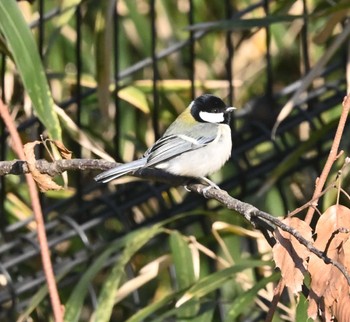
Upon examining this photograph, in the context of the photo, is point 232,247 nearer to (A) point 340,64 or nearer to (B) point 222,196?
(A) point 340,64

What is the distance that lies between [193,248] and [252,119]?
111 cm

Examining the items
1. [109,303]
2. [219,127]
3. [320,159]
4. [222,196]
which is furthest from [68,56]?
[222,196]

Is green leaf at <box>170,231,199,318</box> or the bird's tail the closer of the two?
the bird's tail

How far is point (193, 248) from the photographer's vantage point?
13.1 feet

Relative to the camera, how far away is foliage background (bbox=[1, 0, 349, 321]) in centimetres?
404

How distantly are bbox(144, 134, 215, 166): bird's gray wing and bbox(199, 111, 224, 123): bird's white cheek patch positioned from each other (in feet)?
0.55

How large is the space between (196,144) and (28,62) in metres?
1.27

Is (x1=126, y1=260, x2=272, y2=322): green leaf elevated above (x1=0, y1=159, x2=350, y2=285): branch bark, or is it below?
below

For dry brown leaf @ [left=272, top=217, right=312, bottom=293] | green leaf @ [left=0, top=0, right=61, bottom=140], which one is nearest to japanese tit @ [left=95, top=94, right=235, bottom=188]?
green leaf @ [left=0, top=0, right=61, bottom=140]

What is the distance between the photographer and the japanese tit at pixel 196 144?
3650mm

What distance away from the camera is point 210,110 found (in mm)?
4035

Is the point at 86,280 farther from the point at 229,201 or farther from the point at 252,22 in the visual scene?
the point at 229,201

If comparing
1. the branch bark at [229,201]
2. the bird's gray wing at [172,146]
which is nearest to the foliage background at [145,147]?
the bird's gray wing at [172,146]

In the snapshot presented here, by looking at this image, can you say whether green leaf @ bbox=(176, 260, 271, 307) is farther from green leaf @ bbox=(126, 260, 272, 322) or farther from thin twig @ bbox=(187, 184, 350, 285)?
thin twig @ bbox=(187, 184, 350, 285)
